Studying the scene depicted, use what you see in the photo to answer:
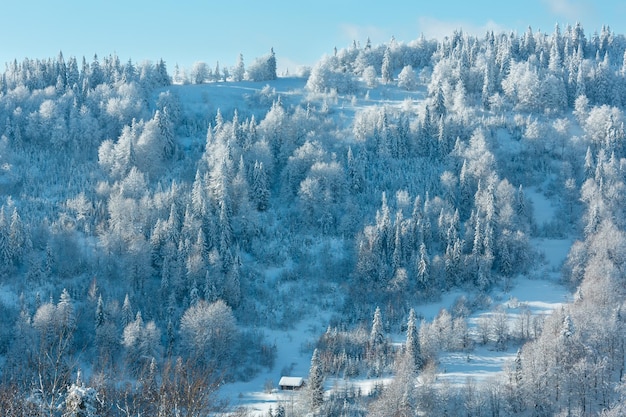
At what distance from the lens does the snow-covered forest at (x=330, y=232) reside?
239 ft

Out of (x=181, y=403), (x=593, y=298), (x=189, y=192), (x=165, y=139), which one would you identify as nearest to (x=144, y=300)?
(x=189, y=192)

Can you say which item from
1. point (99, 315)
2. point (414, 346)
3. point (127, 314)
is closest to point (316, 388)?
point (414, 346)

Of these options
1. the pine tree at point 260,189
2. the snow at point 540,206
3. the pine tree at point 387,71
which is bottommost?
the snow at point 540,206

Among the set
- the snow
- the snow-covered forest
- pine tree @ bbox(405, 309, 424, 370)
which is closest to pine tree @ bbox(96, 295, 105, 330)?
the snow-covered forest

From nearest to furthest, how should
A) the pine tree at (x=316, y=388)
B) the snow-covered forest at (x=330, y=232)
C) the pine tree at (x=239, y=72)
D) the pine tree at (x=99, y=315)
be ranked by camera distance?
the pine tree at (x=316, y=388) < the snow-covered forest at (x=330, y=232) < the pine tree at (x=99, y=315) < the pine tree at (x=239, y=72)

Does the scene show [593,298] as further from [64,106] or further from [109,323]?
[64,106]

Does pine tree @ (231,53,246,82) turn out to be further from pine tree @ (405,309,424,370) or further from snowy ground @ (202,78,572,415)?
pine tree @ (405,309,424,370)

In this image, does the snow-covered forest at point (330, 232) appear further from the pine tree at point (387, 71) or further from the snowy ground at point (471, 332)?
the pine tree at point (387, 71)

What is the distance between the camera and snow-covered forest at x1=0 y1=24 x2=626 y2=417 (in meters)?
72.9

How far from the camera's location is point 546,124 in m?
131

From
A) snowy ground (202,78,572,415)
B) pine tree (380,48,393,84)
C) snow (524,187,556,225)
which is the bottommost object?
snowy ground (202,78,572,415)

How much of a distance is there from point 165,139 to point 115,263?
119 ft

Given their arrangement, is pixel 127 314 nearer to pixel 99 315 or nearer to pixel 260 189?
pixel 99 315

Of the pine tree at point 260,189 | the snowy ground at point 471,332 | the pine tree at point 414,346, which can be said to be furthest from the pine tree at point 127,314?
the pine tree at point 414,346
